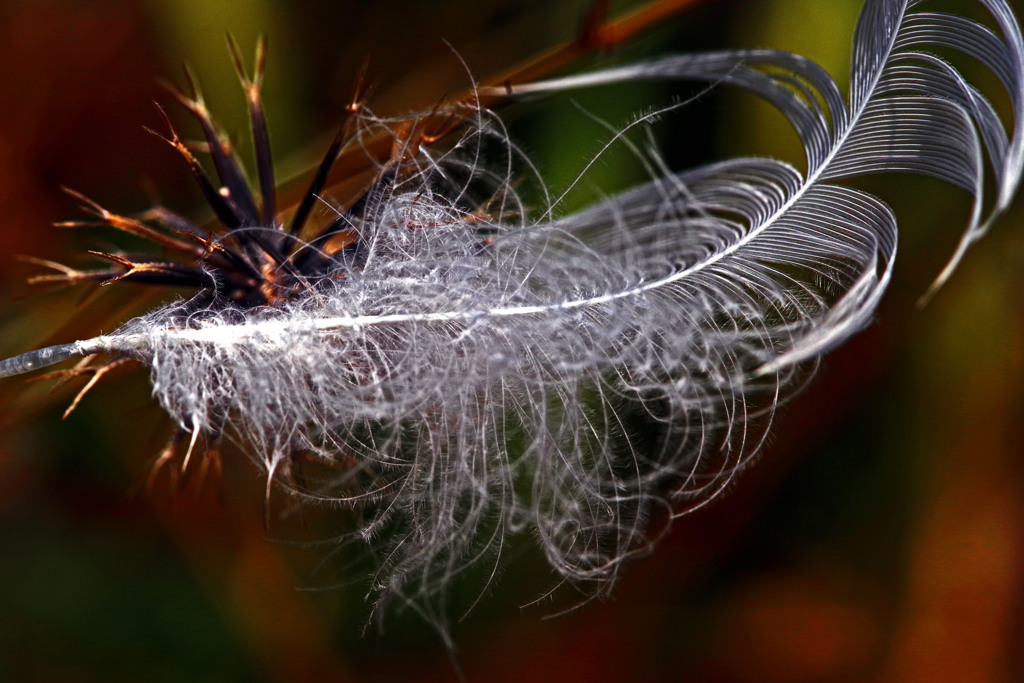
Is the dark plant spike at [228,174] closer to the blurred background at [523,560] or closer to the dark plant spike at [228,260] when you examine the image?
the dark plant spike at [228,260]

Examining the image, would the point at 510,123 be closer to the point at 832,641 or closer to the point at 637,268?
the point at 637,268

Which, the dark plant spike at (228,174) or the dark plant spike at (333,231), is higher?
the dark plant spike at (228,174)

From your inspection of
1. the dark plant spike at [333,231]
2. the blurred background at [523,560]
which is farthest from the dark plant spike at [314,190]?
the blurred background at [523,560]

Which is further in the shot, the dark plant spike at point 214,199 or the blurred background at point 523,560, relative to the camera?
the blurred background at point 523,560

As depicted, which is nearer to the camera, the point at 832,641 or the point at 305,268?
the point at 305,268

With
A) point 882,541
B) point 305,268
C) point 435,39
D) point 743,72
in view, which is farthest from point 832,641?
point 435,39

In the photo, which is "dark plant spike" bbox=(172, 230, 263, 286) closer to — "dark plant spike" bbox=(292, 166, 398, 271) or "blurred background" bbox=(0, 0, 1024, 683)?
"dark plant spike" bbox=(292, 166, 398, 271)

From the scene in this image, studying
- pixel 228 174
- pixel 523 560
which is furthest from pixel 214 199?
pixel 523 560

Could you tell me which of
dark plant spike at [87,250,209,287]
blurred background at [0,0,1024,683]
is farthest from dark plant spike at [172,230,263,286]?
blurred background at [0,0,1024,683]
